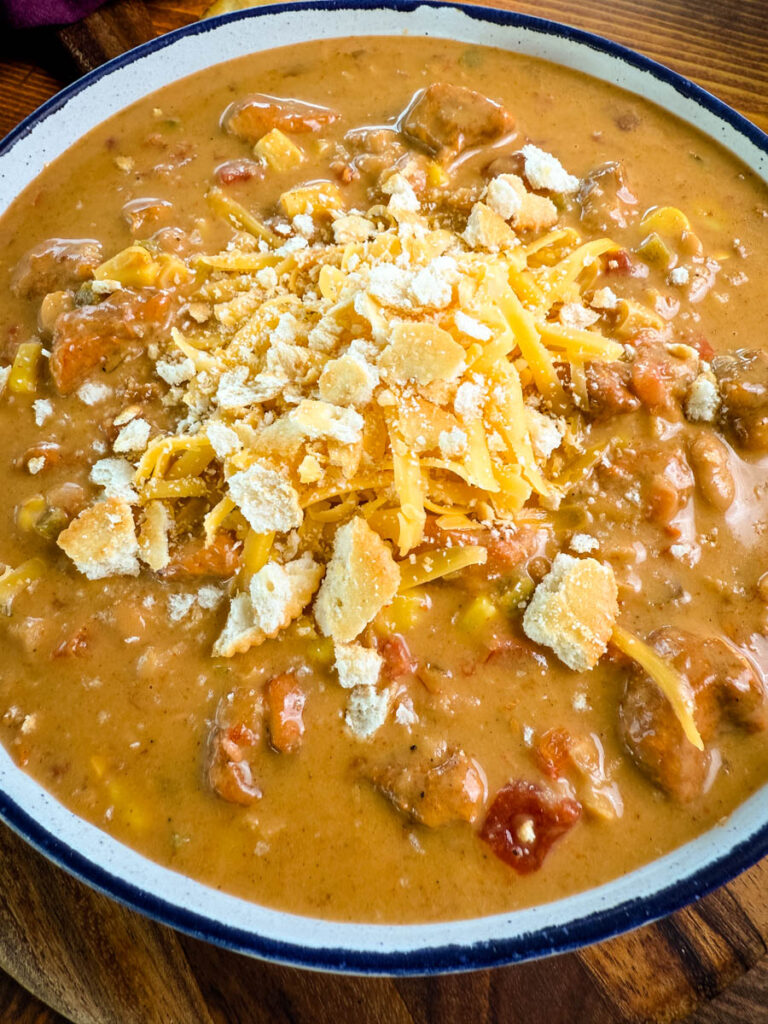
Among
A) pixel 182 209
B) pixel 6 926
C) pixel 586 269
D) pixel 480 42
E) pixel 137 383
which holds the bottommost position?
pixel 6 926

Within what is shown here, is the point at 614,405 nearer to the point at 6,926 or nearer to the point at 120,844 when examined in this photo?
the point at 120,844

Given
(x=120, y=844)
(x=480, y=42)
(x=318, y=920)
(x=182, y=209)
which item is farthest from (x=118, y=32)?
(x=318, y=920)

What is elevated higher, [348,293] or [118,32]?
[118,32]

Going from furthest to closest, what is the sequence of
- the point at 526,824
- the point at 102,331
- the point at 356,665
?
the point at 102,331
the point at 356,665
the point at 526,824

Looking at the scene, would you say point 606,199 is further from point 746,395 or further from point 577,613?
point 577,613

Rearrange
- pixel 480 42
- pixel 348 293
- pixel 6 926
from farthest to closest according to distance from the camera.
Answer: pixel 480 42 → pixel 348 293 → pixel 6 926

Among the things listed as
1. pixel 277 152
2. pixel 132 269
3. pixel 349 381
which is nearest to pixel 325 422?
pixel 349 381

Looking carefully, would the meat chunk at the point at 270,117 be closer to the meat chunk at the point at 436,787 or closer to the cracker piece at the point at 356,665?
the cracker piece at the point at 356,665
